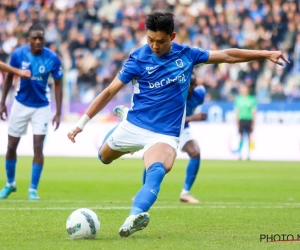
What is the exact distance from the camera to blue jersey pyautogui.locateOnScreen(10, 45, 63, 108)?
11812 mm

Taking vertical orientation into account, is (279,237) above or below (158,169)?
below

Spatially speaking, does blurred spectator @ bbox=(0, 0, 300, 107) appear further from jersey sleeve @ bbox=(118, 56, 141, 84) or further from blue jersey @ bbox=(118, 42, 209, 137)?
jersey sleeve @ bbox=(118, 56, 141, 84)

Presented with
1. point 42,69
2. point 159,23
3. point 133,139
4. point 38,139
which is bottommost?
point 38,139

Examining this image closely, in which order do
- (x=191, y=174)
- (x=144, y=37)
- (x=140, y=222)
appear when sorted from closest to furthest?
(x=140, y=222), (x=191, y=174), (x=144, y=37)

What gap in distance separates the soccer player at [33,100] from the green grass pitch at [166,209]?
525 millimetres

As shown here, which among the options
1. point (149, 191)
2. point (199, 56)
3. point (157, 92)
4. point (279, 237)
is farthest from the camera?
point (199, 56)

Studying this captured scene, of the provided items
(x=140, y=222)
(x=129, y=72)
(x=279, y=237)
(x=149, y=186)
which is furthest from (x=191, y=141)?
(x=140, y=222)

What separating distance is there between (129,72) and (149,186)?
1.18 m

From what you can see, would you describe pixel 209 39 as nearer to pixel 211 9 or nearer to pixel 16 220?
pixel 211 9

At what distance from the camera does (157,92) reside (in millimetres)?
7734

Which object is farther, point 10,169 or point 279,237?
point 10,169

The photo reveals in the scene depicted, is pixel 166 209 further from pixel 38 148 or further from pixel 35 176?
pixel 38 148

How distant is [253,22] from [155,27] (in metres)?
21.7

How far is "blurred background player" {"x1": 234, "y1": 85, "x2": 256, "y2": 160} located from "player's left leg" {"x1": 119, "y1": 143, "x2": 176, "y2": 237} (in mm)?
16291
